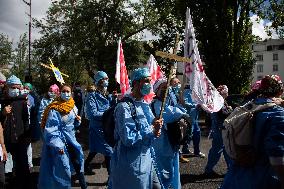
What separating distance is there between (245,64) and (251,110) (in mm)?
22278

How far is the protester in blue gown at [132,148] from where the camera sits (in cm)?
386

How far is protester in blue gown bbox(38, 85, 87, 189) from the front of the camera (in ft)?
19.4

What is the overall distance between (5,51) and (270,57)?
75.4 metres

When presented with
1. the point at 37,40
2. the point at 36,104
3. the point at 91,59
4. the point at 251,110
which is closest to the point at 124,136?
the point at 251,110

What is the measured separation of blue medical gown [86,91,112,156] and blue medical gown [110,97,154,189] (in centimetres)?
352

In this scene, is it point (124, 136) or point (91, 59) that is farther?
point (91, 59)

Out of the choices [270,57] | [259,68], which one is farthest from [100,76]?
[259,68]

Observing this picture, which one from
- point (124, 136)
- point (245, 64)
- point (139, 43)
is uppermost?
point (139, 43)

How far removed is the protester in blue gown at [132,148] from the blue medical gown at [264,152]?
88cm

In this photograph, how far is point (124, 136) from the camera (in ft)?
12.5

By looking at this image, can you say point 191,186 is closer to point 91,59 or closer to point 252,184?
point 252,184

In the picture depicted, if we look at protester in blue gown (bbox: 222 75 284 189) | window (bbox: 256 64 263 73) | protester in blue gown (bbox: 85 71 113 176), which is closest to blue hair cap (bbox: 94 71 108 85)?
protester in blue gown (bbox: 85 71 113 176)

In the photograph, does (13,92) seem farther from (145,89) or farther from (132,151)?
(132,151)

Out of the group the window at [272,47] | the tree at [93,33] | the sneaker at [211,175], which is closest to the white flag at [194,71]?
the sneaker at [211,175]
